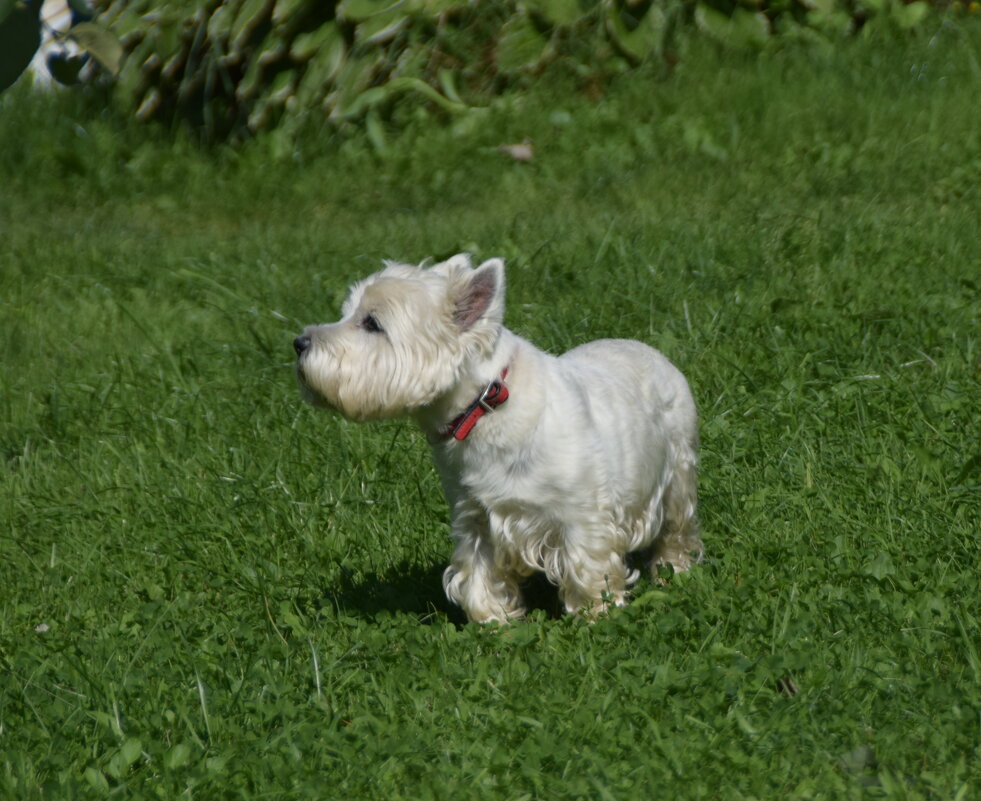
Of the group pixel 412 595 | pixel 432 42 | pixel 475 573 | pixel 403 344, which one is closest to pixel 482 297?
pixel 403 344

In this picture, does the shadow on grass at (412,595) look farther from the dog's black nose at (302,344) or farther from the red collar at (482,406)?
the dog's black nose at (302,344)

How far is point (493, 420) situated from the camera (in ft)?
14.0

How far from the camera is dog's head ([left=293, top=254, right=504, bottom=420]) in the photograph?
4.23 metres

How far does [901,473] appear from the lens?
5164mm

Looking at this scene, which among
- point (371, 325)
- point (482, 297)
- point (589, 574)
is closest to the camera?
point (482, 297)

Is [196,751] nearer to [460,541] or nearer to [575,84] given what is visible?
[460,541]

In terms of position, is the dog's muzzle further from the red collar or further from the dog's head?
the red collar

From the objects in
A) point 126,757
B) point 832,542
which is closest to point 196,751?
point 126,757

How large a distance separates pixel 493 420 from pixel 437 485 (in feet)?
4.49

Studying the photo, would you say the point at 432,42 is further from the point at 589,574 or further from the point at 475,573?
the point at 589,574

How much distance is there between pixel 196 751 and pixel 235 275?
16.2ft

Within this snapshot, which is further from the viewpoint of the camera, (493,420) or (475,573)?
(475,573)

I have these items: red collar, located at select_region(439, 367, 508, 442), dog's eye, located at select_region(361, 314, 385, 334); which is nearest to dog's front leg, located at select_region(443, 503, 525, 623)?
red collar, located at select_region(439, 367, 508, 442)

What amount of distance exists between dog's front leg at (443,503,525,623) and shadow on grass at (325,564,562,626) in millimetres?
175
